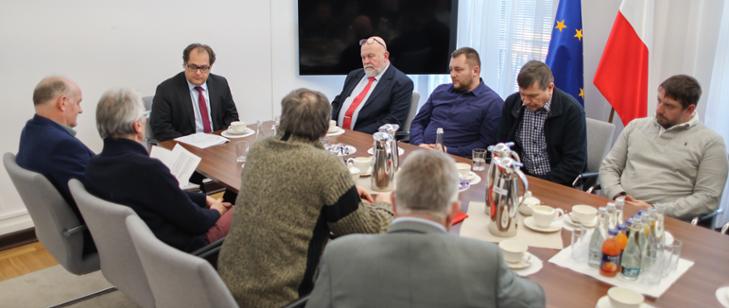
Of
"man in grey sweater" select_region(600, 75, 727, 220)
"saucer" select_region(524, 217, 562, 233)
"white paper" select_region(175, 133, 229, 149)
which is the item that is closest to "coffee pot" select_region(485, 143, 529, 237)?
"saucer" select_region(524, 217, 562, 233)

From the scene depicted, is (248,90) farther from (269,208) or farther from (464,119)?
(269,208)

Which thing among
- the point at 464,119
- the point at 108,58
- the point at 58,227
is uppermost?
the point at 108,58

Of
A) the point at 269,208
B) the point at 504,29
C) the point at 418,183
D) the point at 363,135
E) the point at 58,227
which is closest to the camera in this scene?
the point at 418,183

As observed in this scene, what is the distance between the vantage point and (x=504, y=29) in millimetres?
4797

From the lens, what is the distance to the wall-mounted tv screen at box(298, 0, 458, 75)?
4.88 m

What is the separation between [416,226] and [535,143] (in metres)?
2.03

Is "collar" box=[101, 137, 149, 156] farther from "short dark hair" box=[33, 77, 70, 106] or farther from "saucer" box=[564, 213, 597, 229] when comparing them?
"saucer" box=[564, 213, 597, 229]

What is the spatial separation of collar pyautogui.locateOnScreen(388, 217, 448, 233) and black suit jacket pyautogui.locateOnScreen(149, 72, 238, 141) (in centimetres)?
264

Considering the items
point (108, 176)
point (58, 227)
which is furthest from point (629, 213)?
point (58, 227)

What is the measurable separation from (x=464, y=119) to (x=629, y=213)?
1.61 meters

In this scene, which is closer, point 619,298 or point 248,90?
point 619,298

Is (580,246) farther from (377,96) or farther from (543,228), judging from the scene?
(377,96)

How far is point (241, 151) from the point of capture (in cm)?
319

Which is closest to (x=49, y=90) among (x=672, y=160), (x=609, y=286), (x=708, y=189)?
(x=609, y=286)
